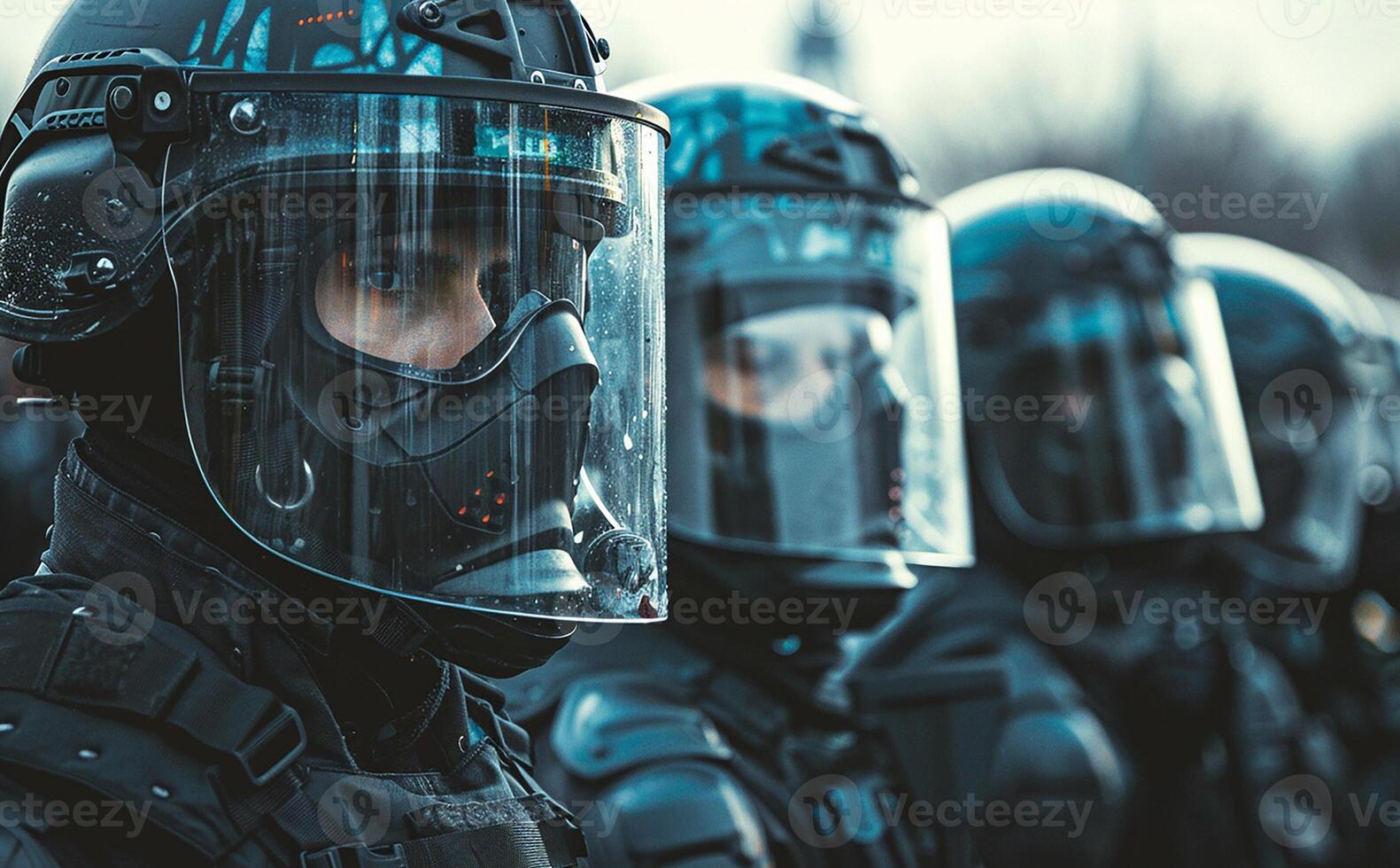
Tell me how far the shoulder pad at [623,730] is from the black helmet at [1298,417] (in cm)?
529

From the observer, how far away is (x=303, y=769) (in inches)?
70.6

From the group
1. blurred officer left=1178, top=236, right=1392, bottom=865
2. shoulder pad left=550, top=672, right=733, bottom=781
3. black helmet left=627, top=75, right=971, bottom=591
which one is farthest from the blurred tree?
shoulder pad left=550, top=672, right=733, bottom=781

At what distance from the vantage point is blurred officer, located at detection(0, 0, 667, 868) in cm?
188

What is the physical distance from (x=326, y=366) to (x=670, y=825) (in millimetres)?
1662

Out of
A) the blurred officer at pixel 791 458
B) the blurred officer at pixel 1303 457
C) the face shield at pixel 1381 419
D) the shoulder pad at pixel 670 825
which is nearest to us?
the shoulder pad at pixel 670 825

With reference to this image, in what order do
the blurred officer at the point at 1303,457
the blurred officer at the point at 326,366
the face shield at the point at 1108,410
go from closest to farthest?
the blurred officer at the point at 326,366 < the face shield at the point at 1108,410 < the blurred officer at the point at 1303,457

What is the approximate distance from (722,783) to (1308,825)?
14.7 feet

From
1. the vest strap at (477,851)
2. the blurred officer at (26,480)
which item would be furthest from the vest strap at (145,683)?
the blurred officer at (26,480)

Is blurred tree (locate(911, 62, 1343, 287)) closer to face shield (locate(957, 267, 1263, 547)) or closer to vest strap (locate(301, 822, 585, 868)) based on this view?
face shield (locate(957, 267, 1263, 547))

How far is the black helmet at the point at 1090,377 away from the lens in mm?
7020

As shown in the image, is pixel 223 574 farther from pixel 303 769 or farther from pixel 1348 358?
pixel 1348 358

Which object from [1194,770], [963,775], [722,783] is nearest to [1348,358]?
[1194,770]

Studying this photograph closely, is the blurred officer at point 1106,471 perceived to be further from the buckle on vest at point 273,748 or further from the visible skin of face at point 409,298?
the buckle on vest at point 273,748

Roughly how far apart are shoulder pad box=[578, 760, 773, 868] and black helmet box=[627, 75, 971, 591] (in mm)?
795
